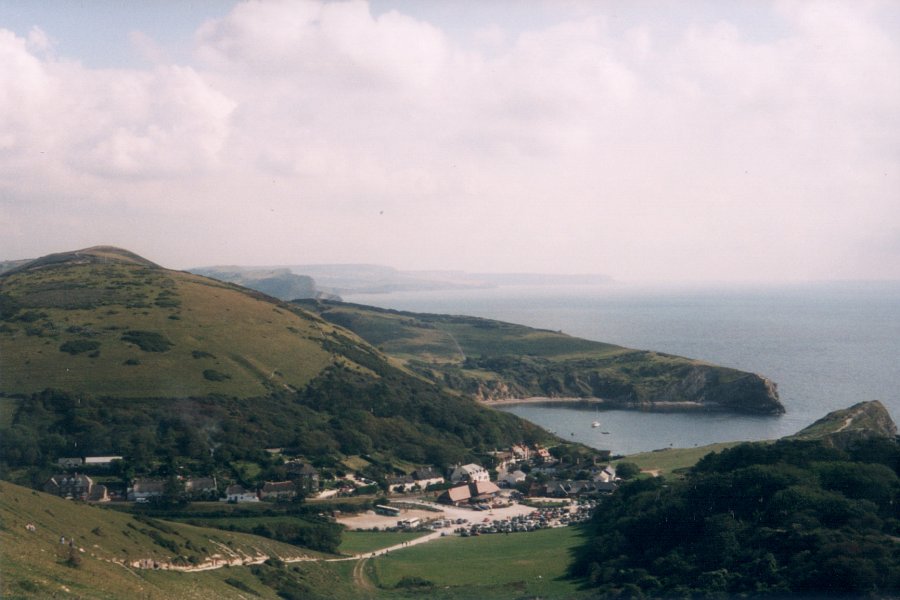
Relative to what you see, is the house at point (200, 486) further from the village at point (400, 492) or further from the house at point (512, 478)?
the house at point (512, 478)

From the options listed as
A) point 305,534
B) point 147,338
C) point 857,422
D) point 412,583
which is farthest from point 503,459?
point 412,583

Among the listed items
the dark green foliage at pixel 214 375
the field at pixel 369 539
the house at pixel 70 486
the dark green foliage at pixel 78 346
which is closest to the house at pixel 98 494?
the house at pixel 70 486

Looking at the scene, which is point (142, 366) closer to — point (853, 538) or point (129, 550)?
point (129, 550)

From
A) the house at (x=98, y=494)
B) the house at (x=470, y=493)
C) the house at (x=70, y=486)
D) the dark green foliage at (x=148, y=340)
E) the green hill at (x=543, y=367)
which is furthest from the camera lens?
the green hill at (x=543, y=367)

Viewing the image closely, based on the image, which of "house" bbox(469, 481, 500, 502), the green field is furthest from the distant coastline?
the green field

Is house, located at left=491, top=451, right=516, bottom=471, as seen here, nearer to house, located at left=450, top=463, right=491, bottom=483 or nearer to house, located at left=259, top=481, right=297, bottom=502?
house, located at left=450, top=463, right=491, bottom=483

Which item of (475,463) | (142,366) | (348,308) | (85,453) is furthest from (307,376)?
(348,308)
